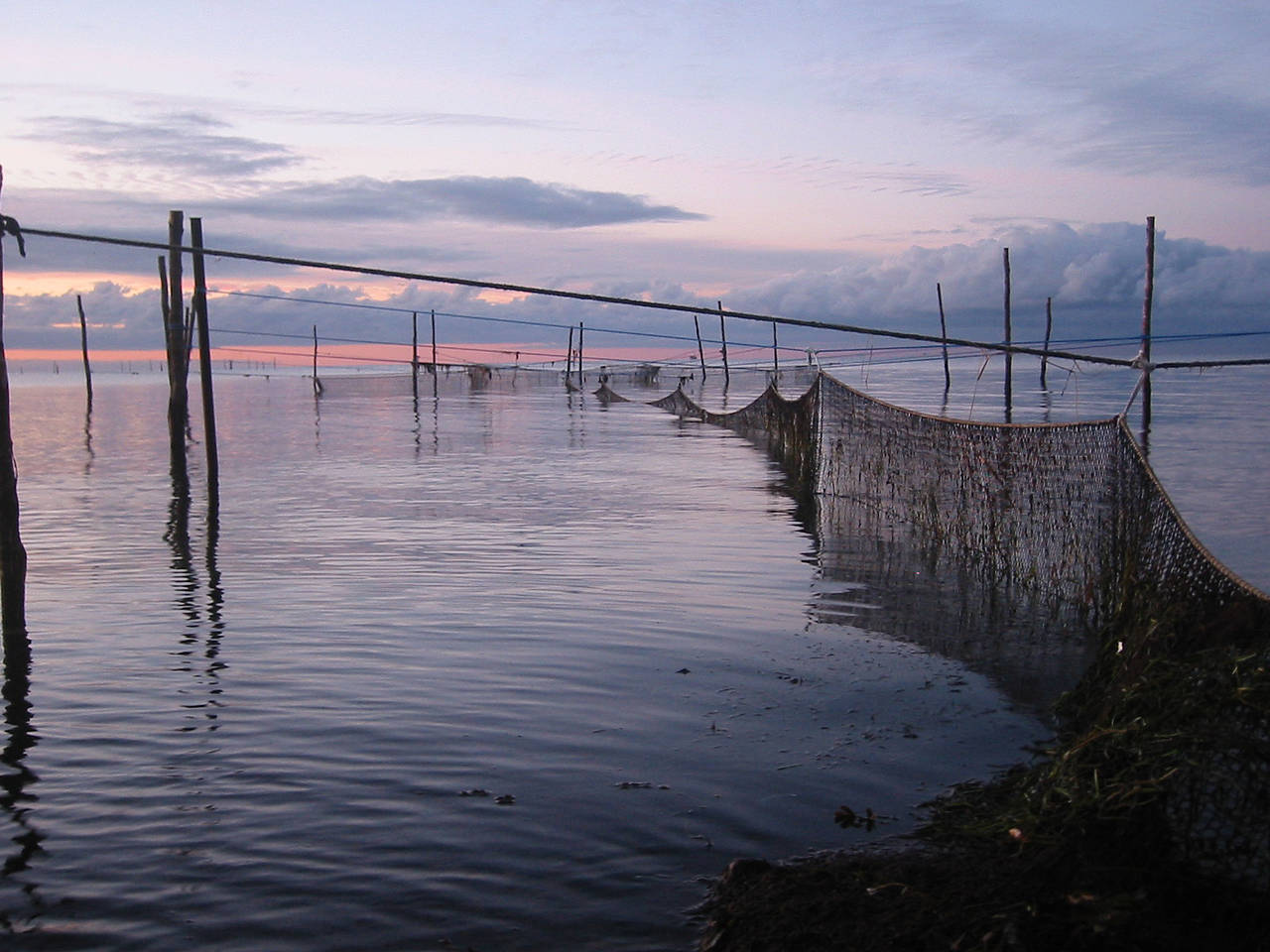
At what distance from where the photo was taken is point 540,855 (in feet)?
16.3

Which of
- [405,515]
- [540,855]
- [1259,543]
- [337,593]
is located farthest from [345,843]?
[1259,543]

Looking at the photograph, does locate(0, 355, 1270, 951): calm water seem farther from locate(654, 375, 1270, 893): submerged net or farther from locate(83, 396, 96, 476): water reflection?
locate(83, 396, 96, 476): water reflection

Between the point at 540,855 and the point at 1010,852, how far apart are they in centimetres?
196

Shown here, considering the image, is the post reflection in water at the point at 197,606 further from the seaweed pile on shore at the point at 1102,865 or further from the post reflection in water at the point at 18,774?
the seaweed pile on shore at the point at 1102,865

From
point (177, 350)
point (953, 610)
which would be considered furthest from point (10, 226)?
point (177, 350)

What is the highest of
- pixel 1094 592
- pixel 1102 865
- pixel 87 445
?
pixel 1102 865

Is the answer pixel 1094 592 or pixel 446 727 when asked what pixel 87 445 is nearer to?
pixel 446 727

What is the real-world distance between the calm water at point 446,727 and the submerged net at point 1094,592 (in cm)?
102

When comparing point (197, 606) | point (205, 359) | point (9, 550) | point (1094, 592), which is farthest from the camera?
point (205, 359)

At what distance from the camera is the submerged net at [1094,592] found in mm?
4145

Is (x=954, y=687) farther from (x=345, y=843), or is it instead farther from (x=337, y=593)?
(x=337, y=593)

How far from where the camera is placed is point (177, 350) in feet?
68.6

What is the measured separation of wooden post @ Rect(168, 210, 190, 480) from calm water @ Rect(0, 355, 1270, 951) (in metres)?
5.12

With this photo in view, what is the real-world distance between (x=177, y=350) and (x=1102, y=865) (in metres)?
20.0
